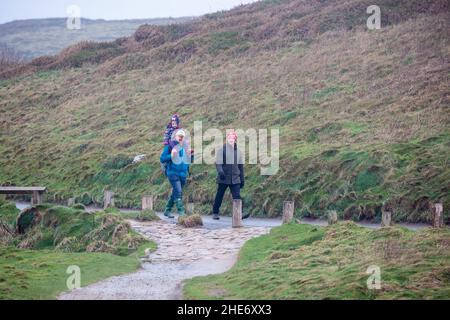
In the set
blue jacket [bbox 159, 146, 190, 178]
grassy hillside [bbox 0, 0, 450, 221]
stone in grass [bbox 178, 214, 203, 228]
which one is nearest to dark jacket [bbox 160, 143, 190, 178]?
blue jacket [bbox 159, 146, 190, 178]

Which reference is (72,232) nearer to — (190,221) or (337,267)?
(190,221)

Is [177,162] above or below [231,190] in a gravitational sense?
above

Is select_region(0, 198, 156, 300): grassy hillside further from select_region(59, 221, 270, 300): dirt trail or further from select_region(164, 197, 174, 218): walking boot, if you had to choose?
select_region(164, 197, 174, 218): walking boot

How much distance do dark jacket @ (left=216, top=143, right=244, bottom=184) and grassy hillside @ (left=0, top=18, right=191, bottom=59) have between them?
9545cm

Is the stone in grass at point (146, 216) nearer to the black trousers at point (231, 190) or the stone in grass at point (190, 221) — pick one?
the stone in grass at point (190, 221)

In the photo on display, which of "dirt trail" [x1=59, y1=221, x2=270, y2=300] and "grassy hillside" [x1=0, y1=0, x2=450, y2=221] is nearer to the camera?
"dirt trail" [x1=59, y1=221, x2=270, y2=300]

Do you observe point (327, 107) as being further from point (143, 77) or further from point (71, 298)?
point (71, 298)

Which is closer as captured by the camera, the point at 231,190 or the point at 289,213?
the point at 289,213

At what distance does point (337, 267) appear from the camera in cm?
1462

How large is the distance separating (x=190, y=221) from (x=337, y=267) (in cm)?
859

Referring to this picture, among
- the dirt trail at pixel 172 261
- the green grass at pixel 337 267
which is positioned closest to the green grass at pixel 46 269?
the dirt trail at pixel 172 261

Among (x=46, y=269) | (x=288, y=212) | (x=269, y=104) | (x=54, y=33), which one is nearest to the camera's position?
(x=46, y=269)

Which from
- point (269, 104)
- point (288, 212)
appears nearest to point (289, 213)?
point (288, 212)

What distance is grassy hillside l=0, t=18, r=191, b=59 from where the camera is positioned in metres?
123
